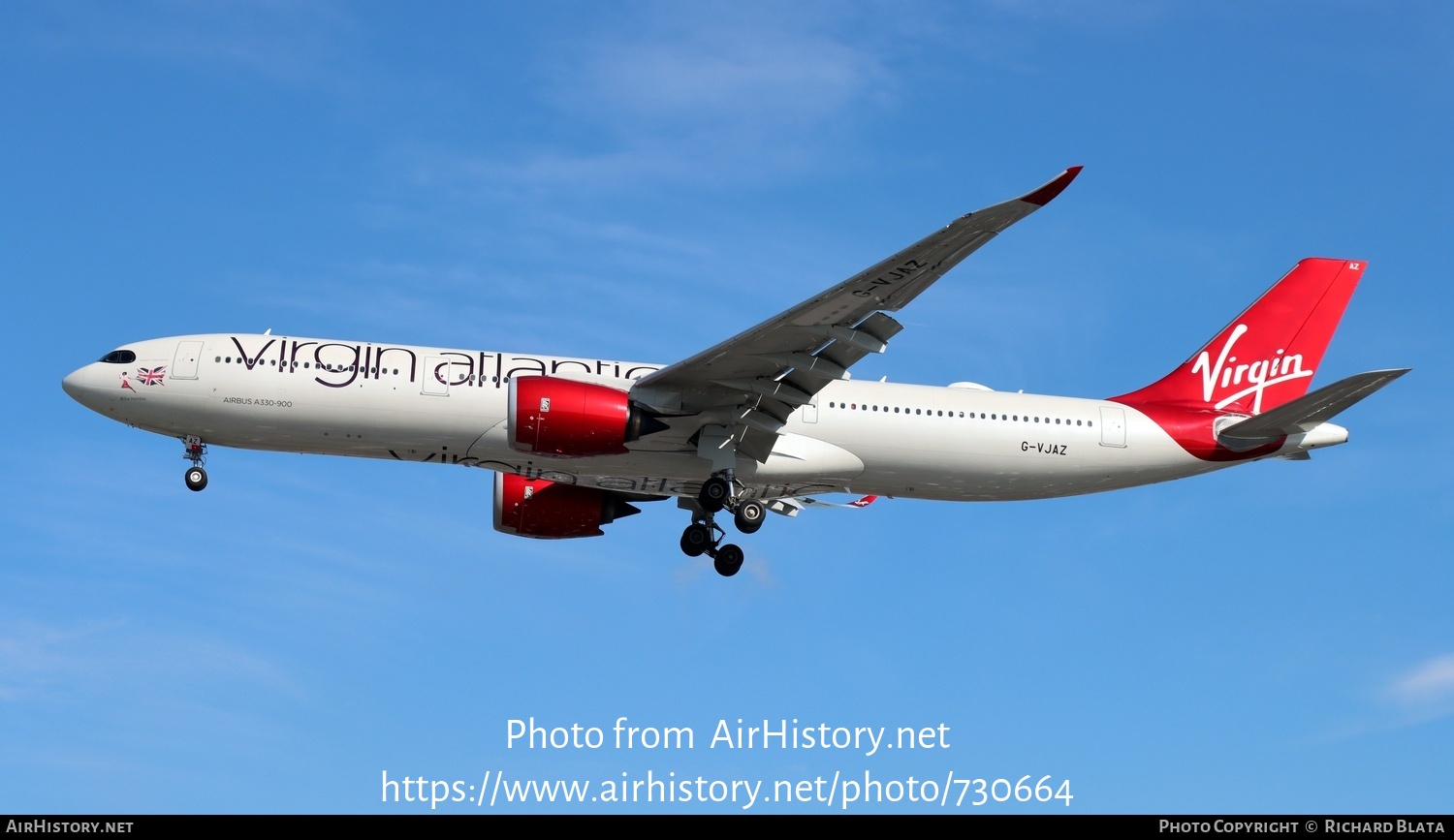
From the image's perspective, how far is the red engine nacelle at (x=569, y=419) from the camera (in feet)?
104

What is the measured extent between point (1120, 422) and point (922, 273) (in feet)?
29.8

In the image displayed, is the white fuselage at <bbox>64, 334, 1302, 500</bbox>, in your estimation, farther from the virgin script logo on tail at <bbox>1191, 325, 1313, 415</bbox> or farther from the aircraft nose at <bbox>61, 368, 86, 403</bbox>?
the virgin script logo on tail at <bbox>1191, 325, 1313, 415</bbox>

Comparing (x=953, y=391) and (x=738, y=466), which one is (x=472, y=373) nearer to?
(x=738, y=466)

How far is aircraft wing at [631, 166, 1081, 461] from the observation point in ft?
92.3

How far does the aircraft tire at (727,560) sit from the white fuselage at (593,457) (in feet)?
4.71

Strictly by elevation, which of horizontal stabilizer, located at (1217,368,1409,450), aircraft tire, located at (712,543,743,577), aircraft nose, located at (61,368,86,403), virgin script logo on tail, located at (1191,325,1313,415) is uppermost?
virgin script logo on tail, located at (1191,325,1313,415)

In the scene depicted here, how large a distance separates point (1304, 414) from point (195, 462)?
24047mm

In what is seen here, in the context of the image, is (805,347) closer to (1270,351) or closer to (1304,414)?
(1304,414)

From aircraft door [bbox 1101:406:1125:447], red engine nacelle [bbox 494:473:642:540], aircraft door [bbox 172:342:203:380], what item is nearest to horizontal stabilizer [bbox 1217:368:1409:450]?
aircraft door [bbox 1101:406:1125:447]

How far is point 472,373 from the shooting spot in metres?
33.3

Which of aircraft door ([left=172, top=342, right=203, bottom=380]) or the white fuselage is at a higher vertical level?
aircraft door ([left=172, top=342, right=203, bottom=380])

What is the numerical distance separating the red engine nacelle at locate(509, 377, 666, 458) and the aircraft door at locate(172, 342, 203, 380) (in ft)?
22.4

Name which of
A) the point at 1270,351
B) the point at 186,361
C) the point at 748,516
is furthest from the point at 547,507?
the point at 1270,351
